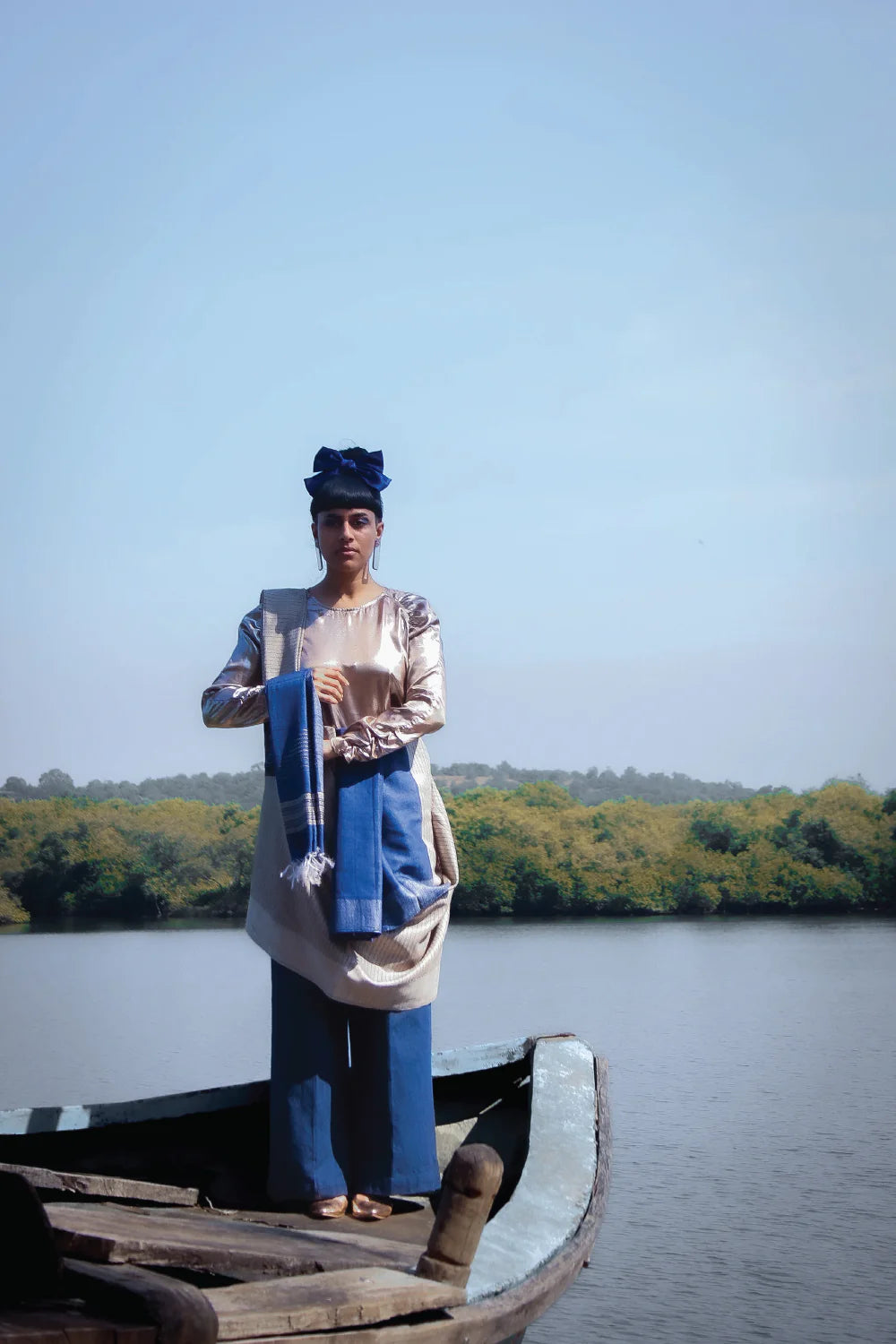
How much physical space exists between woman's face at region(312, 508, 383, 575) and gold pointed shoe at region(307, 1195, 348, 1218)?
165cm

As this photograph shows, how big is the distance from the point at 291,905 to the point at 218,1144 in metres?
1.06

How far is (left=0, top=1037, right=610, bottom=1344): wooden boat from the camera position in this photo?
6.43 ft

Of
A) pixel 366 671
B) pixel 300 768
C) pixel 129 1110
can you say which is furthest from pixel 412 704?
pixel 129 1110

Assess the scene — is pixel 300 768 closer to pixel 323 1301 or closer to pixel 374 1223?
pixel 374 1223

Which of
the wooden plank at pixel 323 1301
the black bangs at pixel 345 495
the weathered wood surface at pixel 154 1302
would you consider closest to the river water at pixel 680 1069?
the black bangs at pixel 345 495

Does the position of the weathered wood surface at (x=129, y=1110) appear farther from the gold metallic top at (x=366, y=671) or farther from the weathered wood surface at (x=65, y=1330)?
the weathered wood surface at (x=65, y=1330)

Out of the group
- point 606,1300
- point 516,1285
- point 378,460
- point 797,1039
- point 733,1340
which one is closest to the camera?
point 516,1285

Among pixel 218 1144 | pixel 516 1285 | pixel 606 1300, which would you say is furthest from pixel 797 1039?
pixel 516 1285

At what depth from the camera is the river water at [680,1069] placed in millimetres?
6758

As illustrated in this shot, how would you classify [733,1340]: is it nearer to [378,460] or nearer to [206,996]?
[378,460]

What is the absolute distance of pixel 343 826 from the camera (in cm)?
363

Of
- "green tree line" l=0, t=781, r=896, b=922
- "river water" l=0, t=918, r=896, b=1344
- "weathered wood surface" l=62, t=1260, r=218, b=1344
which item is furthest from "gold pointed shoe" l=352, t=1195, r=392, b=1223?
"green tree line" l=0, t=781, r=896, b=922

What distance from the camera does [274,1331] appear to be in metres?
2.14

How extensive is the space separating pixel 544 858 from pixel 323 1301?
3020cm
